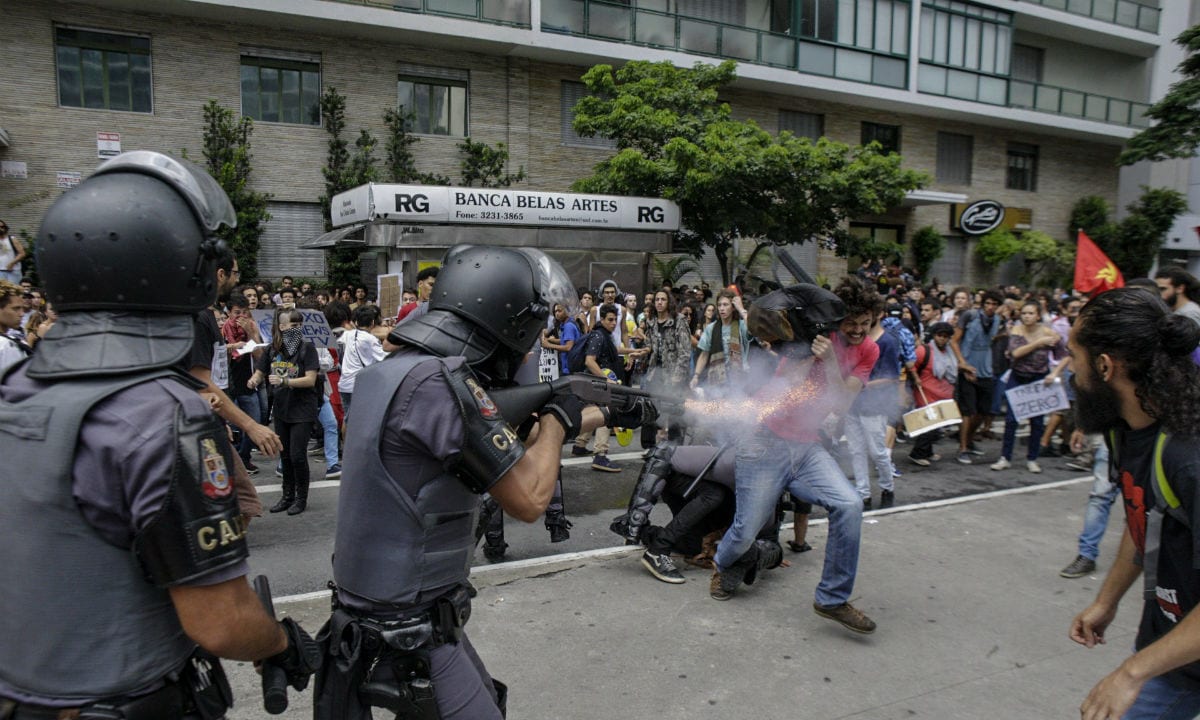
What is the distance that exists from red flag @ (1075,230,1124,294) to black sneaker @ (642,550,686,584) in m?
4.98

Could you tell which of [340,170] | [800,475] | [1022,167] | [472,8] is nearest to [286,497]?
[800,475]

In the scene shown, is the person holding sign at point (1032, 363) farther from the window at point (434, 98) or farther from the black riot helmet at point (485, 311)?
the window at point (434, 98)

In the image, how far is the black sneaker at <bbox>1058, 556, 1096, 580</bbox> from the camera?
4.99m

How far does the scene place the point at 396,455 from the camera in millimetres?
2033

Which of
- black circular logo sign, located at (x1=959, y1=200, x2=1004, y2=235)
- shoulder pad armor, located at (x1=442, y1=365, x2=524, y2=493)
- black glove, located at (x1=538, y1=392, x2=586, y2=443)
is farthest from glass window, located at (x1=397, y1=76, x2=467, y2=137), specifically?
shoulder pad armor, located at (x1=442, y1=365, x2=524, y2=493)

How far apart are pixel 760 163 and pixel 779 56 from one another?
24.7 ft

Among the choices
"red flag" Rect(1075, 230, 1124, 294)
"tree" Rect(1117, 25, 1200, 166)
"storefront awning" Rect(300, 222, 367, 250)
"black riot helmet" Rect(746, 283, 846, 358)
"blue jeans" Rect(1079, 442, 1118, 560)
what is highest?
"tree" Rect(1117, 25, 1200, 166)

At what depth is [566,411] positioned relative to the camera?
91.7 inches

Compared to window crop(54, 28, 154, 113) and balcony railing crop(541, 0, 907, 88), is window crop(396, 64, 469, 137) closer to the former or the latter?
balcony railing crop(541, 0, 907, 88)

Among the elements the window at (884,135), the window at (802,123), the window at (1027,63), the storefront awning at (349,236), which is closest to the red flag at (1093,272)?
the storefront awning at (349,236)

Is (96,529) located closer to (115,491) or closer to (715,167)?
(115,491)

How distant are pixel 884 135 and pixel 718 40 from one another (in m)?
6.57

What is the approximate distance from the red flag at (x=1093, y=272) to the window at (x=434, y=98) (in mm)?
14349

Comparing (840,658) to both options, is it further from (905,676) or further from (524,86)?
(524,86)
